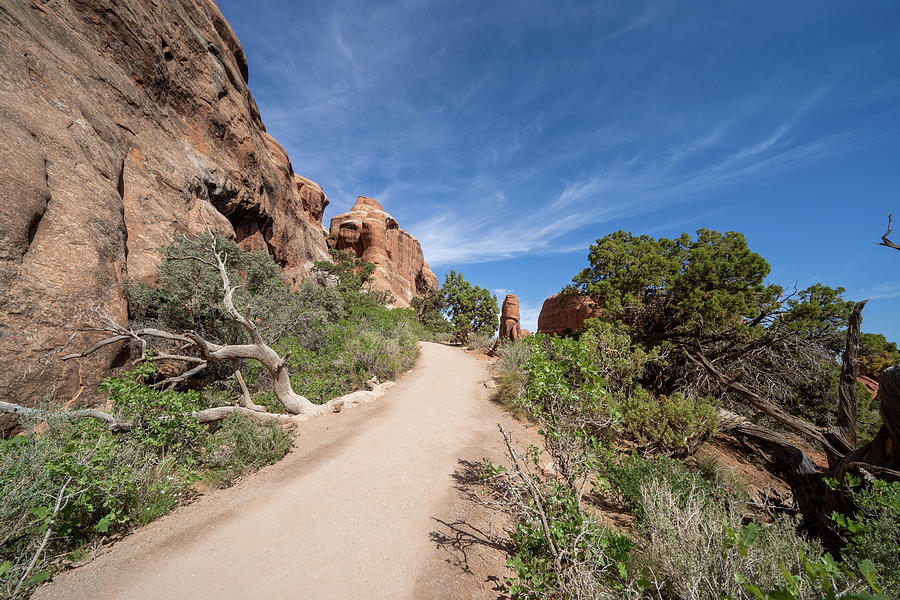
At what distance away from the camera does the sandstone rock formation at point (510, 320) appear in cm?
4159

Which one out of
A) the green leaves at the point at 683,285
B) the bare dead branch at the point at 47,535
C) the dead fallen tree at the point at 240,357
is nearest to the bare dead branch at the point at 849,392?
the green leaves at the point at 683,285

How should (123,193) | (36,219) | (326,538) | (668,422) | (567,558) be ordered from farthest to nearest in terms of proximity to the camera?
(123,193) → (668,422) → (36,219) → (326,538) → (567,558)

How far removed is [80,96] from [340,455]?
12.6 m

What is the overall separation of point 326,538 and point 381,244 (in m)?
41.8

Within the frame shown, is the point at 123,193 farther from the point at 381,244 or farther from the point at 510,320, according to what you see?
the point at 510,320

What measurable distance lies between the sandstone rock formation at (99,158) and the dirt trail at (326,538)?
170 inches

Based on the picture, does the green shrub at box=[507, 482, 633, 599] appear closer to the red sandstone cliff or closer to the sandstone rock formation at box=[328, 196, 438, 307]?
the sandstone rock formation at box=[328, 196, 438, 307]

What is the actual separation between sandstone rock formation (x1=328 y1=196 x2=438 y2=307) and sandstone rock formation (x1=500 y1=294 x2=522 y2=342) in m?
14.1

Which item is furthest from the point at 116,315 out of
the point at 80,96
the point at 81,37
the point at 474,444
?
the point at 81,37

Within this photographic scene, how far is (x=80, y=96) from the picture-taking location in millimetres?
8469

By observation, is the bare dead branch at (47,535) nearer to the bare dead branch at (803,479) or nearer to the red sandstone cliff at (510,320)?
the bare dead branch at (803,479)

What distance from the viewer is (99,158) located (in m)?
8.12

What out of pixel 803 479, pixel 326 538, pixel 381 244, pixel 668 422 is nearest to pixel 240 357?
pixel 326 538

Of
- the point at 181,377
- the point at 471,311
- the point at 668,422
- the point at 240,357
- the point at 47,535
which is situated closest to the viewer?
the point at 47,535
